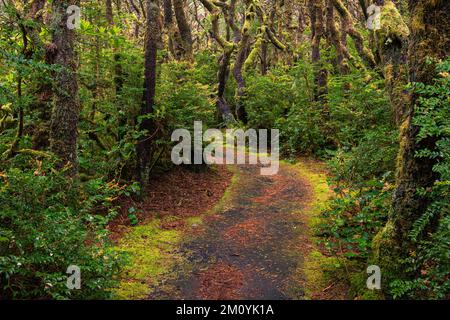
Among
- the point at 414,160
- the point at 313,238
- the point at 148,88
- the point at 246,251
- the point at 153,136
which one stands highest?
the point at 148,88

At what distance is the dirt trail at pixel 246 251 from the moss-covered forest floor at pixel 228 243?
1 cm

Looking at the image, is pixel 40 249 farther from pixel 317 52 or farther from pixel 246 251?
pixel 317 52

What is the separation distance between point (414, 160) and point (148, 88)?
5.58 m

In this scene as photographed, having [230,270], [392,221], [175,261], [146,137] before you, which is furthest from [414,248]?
[146,137]

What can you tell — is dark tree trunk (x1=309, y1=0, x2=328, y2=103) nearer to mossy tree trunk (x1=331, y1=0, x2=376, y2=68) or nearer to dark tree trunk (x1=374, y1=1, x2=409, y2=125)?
mossy tree trunk (x1=331, y1=0, x2=376, y2=68)

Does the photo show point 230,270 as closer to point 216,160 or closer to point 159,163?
point 159,163

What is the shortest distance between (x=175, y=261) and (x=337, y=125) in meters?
7.98

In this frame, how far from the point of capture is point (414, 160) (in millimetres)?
4645

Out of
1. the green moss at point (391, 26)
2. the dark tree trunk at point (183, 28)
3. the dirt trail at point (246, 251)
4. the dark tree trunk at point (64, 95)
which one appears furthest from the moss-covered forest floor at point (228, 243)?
the dark tree trunk at point (183, 28)

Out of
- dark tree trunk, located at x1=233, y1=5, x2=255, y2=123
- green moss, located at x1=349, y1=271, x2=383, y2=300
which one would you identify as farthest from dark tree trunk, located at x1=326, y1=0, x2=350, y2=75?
green moss, located at x1=349, y1=271, x2=383, y2=300

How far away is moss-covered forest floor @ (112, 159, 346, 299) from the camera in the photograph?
212 inches

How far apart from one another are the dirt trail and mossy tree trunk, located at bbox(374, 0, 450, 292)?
1331mm

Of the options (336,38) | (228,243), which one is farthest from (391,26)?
(336,38)
